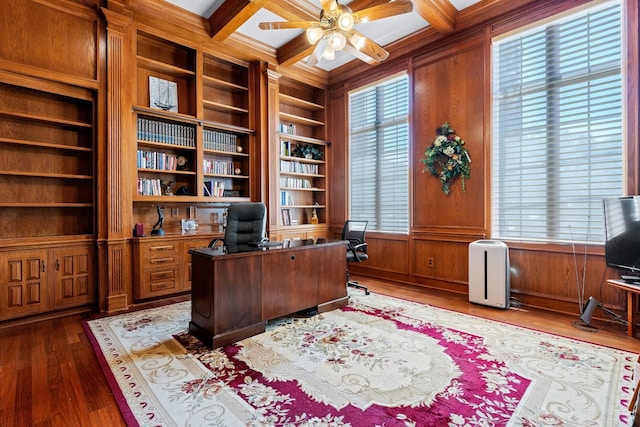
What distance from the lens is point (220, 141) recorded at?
4.74 m

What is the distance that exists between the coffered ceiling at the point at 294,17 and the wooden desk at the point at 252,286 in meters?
2.47

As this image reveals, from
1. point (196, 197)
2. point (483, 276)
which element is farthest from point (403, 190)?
point (196, 197)

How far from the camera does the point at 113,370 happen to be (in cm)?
222

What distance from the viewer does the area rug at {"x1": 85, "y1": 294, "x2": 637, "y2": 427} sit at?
173 cm

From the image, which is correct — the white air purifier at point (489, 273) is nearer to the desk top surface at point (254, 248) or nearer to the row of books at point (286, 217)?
the desk top surface at point (254, 248)

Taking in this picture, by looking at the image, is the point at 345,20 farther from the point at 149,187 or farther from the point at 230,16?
the point at 149,187

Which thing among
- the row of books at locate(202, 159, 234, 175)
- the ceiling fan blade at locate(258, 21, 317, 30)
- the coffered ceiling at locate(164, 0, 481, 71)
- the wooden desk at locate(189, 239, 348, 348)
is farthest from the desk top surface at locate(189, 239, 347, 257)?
the coffered ceiling at locate(164, 0, 481, 71)

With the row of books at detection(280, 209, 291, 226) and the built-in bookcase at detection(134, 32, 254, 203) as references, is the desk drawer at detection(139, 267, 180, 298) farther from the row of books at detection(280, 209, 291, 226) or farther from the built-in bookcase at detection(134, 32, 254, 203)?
the row of books at detection(280, 209, 291, 226)

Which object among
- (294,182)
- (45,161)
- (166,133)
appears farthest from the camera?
(294,182)

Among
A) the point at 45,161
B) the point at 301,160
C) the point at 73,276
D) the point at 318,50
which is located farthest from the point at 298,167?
the point at 73,276

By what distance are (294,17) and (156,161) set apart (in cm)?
247

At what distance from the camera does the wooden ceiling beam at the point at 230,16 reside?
3.55m

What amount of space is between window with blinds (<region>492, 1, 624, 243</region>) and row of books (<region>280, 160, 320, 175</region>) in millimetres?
3009

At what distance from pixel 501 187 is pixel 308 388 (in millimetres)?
3238
